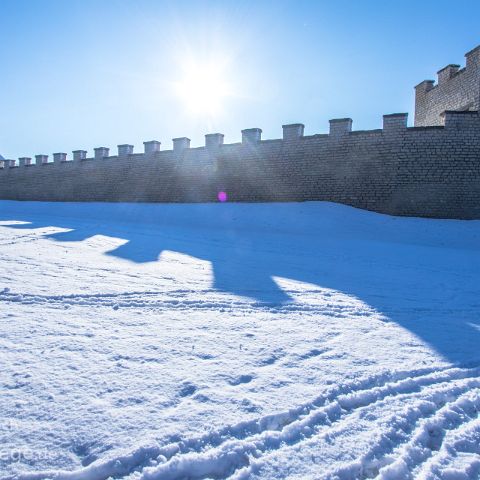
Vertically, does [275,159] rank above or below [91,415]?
above

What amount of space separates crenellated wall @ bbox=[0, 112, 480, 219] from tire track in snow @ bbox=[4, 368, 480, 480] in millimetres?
10592

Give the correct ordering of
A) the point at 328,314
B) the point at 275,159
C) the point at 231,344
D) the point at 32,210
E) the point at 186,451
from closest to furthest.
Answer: the point at 186,451, the point at 231,344, the point at 328,314, the point at 275,159, the point at 32,210

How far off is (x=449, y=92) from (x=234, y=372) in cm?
1590

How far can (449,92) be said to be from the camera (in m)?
14.5

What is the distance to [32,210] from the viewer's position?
15164mm

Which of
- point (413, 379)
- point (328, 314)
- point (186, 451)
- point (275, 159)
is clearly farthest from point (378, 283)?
point (275, 159)

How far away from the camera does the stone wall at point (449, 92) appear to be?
12.9 metres

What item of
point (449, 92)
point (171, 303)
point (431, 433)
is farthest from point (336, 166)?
point (431, 433)

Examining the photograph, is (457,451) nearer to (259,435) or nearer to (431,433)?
(431,433)

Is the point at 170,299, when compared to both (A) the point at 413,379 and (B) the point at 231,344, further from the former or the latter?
(A) the point at 413,379

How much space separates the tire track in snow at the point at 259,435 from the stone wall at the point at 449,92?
12.3 meters

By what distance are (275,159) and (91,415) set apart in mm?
12566

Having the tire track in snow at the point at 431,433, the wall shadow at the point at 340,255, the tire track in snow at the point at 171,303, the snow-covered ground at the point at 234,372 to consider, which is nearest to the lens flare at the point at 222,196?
the wall shadow at the point at 340,255

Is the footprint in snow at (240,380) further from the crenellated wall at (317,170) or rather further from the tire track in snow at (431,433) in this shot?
the crenellated wall at (317,170)
